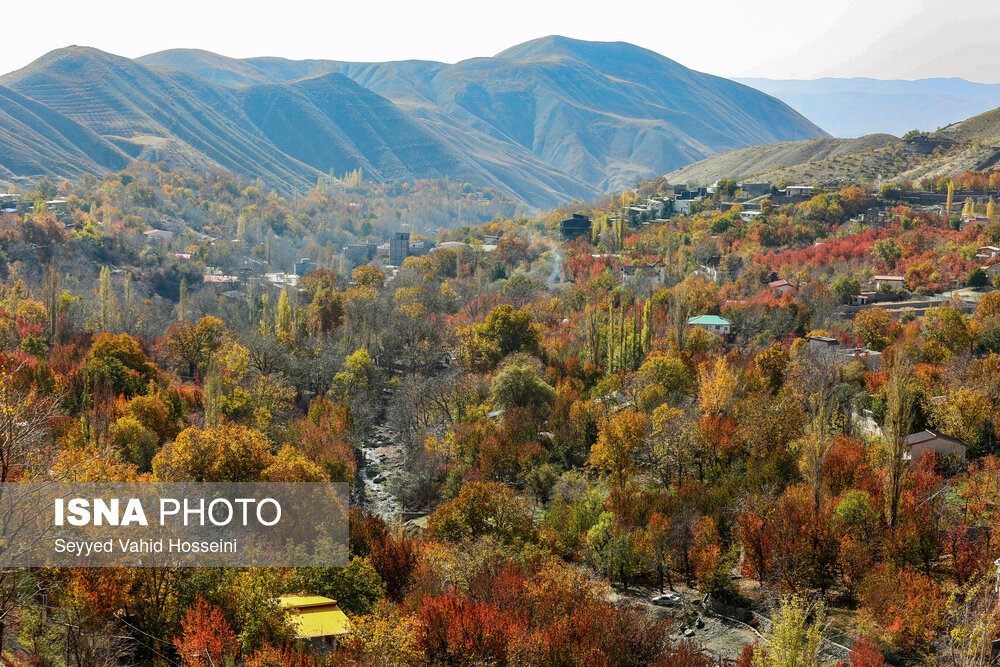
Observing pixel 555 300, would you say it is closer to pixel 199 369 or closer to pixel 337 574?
pixel 199 369

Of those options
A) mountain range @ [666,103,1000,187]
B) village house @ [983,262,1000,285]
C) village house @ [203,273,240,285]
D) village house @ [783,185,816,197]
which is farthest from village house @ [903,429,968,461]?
mountain range @ [666,103,1000,187]

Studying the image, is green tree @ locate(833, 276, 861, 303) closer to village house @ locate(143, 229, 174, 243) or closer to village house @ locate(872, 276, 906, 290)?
village house @ locate(872, 276, 906, 290)

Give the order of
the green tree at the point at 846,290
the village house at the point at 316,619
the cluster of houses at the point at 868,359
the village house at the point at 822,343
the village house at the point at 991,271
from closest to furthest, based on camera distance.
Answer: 1. the village house at the point at 316,619
2. the cluster of houses at the point at 868,359
3. the village house at the point at 822,343
4. the green tree at the point at 846,290
5. the village house at the point at 991,271

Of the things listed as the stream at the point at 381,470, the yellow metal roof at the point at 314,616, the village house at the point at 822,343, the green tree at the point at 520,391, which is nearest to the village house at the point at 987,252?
the village house at the point at 822,343

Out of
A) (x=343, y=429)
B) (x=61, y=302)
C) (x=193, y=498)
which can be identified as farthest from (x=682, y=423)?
(x=61, y=302)

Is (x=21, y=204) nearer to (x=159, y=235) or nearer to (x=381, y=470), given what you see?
(x=159, y=235)

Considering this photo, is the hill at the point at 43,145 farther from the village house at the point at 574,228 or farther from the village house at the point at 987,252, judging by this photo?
the village house at the point at 987,252
